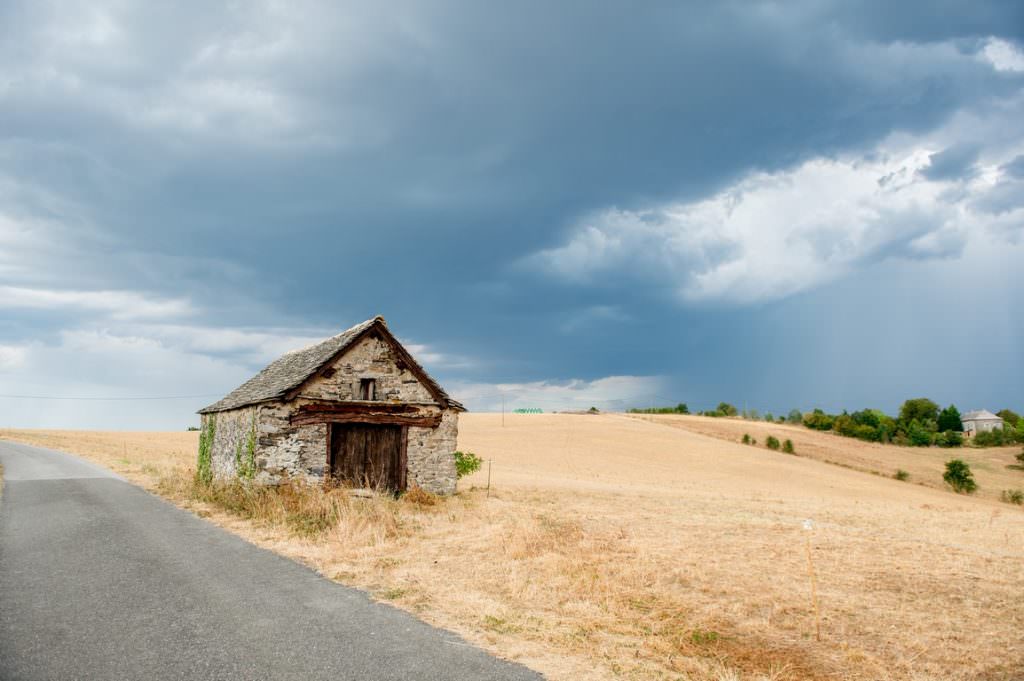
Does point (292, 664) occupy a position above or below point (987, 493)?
above

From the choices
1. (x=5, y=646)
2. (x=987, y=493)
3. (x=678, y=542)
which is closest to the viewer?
(x=5, y=646)

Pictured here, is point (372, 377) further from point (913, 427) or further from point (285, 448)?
point (913, 427)

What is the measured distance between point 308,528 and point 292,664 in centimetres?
814

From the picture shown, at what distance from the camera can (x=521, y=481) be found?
34.8 metres

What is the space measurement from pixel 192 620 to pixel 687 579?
8.24 meters

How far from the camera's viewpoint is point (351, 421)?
21.2 meters

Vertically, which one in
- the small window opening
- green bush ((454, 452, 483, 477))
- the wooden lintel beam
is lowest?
green bush ((454, 452, 483, 477))

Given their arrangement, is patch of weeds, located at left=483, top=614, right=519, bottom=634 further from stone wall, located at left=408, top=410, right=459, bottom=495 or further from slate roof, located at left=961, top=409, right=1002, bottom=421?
slate roof, located at left=961, top=409, right=1002, bottom=421

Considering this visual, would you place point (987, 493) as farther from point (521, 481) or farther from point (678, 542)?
point (678, 542)

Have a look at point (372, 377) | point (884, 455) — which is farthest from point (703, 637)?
point (884, 455)

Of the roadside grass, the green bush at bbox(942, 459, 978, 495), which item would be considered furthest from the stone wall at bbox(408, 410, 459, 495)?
the green bush at bbox(942, 459, 978, 495)

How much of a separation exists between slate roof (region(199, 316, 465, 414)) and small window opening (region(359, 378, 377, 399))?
4.79 feet

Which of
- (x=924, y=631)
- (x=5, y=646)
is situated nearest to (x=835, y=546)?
(x=924, y=631)

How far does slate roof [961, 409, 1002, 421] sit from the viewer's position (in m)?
131
